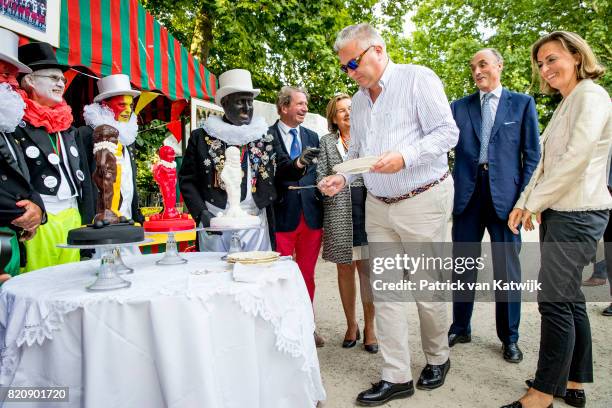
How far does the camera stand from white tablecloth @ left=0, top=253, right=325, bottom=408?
1.45 meters

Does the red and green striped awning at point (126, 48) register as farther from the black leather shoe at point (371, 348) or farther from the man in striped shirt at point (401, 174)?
the black leather shoe at point (371, 348)

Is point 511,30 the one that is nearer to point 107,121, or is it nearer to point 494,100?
point 494,100

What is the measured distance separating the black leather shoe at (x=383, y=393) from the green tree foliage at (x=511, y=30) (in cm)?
1138

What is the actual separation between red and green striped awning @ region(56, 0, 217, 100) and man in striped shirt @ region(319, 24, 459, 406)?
279 centimetres

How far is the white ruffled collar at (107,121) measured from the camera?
304cm

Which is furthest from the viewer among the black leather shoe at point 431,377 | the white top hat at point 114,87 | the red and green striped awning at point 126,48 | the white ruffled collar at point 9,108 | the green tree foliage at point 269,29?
the green tree foliage at point 269,29

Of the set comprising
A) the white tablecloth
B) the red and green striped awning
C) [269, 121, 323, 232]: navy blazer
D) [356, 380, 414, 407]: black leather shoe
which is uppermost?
the red and green striped awning

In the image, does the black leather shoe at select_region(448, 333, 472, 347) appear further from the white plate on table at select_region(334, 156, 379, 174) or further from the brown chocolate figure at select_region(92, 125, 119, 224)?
the brown chocolate figure at select_region(92, 125, 119, 224)

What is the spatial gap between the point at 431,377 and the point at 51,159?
2.72m

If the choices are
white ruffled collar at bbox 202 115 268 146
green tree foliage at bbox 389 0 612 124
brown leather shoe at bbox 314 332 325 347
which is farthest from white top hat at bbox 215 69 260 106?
green tree foliage at bbox 389 0 612 124

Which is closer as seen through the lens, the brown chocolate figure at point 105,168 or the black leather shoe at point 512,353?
the brown chocolate figure at point 105,168

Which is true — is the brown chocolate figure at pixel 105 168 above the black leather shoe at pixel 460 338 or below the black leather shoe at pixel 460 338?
above

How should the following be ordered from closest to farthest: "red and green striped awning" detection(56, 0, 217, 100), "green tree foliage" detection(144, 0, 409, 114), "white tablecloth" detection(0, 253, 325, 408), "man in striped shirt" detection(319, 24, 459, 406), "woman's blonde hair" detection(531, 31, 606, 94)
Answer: "white tablecloth" detection(0, 253, 325, 408)
"woman's blonde hair" detection(531, 31, 606, 94)
"man in striped shirt" detection(319, 24, 459, 406)
"red and green striped awning" detection(56, 0, 217, 100)
"green tree foliage" detection(144, 0, 409, 114)

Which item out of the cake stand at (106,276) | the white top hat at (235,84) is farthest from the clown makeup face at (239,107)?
the cake stand at (106,276)
